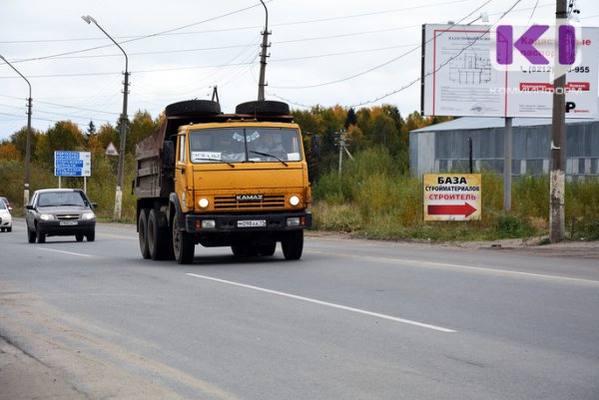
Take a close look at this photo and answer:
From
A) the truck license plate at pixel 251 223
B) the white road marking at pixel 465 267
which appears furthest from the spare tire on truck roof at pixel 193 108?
the white road marking at pixel 465 267

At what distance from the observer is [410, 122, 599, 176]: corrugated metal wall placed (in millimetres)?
57406

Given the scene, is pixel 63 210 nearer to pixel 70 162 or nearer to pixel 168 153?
pixel 168 153

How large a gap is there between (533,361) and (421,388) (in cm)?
152

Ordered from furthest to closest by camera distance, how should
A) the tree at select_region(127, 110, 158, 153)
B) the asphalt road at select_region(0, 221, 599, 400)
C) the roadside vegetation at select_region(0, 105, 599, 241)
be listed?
the tree at select_region(127, 110, 158, 153)
the roadside vegetation at select_region(0, 105, 599, 241)
the asphalt road at select_region(0, 221, 599, 400)

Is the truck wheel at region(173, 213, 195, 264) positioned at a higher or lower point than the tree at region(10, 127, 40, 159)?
lower

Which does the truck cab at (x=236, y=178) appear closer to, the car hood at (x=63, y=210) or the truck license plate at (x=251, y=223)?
the truck license plate at (x=251, y=223)

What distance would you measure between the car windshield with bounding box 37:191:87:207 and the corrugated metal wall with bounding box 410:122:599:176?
22093 millimetres

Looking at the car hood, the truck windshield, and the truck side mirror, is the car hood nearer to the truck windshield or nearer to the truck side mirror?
the truck side mirror

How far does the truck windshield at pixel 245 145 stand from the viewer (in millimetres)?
20344

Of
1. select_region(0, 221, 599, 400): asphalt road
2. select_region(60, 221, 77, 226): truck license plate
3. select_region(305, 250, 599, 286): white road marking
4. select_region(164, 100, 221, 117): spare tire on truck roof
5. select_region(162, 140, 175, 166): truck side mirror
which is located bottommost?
select_region(0, 221, 599, 400): asphalt road

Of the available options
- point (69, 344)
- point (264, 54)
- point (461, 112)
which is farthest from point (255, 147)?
point (264, 54)

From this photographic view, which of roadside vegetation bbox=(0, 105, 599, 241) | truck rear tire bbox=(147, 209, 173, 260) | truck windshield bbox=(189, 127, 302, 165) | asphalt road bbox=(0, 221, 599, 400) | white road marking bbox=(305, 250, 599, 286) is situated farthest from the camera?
roadside vegetation bbox=(0, 105, 599, 241)

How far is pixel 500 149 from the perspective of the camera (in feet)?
211

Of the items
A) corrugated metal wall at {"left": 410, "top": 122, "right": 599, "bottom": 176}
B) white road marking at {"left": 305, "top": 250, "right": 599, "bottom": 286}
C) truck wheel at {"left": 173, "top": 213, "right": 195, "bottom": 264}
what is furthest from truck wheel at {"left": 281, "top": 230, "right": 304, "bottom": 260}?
corrugated metal wall at {"left": 410, "top": 122, "right": 599, "bottom": 176}
